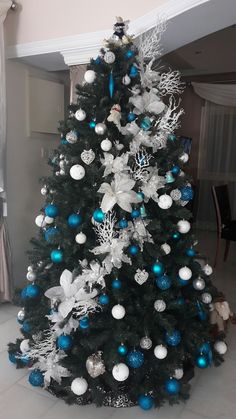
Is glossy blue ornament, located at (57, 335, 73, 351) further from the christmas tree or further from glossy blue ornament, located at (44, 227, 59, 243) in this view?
glossy blue ornament, located at (44, 227, 59, 243)

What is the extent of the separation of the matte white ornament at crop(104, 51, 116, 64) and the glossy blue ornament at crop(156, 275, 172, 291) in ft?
3.62

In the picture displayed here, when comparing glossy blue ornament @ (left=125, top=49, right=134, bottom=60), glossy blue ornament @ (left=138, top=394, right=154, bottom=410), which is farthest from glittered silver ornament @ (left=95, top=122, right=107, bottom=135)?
glossy blue ornament @ (left=138, top=394, right=154, bottom=410)

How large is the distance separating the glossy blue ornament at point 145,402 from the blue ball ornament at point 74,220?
0.92m

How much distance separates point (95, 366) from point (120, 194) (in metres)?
0.84

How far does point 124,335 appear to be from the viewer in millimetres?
1666

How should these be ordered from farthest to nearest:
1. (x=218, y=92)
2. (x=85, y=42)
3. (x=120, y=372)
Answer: (x=218, y=92)
(x=85, y=42)
(x=120, y=372)

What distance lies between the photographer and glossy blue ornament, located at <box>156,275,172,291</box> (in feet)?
5.74

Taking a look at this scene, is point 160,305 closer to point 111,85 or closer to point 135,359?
point 135,359

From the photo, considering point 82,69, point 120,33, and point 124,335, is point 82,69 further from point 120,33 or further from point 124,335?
point 124,335

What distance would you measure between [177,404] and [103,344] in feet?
1.70

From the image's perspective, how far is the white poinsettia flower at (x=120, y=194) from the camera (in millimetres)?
1648

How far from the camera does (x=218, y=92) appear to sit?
5430 millimetres

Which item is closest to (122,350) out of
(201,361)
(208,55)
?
(201,361)

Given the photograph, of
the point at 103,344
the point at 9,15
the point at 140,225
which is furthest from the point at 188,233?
the point at 9,15
